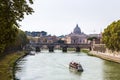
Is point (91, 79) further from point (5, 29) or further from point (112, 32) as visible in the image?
point (112, 32)

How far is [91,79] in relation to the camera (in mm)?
53031

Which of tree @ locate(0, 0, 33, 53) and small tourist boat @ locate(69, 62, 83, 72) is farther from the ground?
tree @ locate(0, 0, 33, 53)

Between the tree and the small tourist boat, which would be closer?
the tree

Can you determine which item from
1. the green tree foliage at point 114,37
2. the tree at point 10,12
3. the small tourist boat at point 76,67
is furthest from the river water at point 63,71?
the tree at point 10,12

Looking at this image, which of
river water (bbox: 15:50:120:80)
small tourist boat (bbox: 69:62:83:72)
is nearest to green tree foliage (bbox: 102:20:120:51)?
river water (bbox: 15:50:120:80)

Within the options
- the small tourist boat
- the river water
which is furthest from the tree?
the small tourist boat

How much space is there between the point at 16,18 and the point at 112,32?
2841 inches

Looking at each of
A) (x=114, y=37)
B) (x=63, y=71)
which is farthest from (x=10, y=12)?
(x=114, y=37)

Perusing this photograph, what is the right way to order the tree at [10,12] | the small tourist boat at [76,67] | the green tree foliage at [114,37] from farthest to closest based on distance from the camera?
1. the green tree foliage at [114,37]
2. the small tourist boat at [76,67]
3. the tree at [10,12]

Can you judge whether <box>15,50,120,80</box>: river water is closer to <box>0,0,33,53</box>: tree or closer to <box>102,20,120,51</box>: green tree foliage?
<box>102,20,120,51</box>: green tree foliage

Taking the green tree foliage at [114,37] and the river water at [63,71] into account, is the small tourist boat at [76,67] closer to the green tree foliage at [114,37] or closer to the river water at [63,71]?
the river water at [63,71]

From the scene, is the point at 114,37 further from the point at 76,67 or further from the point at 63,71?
the point at 63,71

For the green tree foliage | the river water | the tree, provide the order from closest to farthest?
the tree → the river water → the green tree foliage

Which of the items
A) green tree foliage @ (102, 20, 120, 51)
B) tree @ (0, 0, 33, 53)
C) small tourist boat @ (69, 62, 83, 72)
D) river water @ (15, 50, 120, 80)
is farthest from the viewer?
green tree foliage @ (102, 20, 120, 51)
